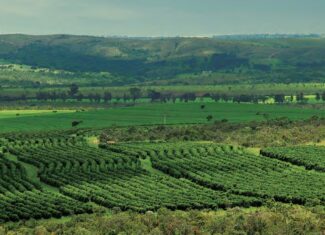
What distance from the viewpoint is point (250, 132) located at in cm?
19962

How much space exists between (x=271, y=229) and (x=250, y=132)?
105 m

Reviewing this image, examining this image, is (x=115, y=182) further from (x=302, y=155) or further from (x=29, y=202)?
(x=302, y=155)

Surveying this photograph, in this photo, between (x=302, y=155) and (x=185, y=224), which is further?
(x=302, y=155)

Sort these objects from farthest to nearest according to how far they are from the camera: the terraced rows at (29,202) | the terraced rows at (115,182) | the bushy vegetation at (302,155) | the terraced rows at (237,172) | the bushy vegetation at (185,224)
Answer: the bushy vegetation at (302,155), the terraced rows at (237,172), the terraced rows at (115,182), the terraced rows at (29,202), the bushy vegetation at (185,224)

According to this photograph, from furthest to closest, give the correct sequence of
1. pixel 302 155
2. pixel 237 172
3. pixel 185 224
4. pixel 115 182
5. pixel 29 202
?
1. pixel 302 155
2. pixel 237 172
3. pixel 115 182
4. pixel 29 202
5. pixel 185 224

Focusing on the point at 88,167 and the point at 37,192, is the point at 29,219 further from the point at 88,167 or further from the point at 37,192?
the point at 88,167

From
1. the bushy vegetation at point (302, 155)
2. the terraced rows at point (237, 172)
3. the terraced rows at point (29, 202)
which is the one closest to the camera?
the terraced rows at point (29, 202)

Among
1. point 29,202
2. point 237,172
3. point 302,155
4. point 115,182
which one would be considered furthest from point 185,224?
point 302,155

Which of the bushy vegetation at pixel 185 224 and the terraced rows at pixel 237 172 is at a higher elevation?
the bushy vegetation at pixel 185 224

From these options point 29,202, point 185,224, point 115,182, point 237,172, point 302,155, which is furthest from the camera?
point 302,155

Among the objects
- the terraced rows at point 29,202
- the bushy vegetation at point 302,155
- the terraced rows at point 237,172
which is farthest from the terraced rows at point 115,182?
the bushy vegetation at point 302,155

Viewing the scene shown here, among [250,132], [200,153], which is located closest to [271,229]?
[200,153]

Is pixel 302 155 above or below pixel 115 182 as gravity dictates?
above

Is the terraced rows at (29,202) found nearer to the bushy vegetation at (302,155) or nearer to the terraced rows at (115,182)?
the terraced rows at (115,182)
